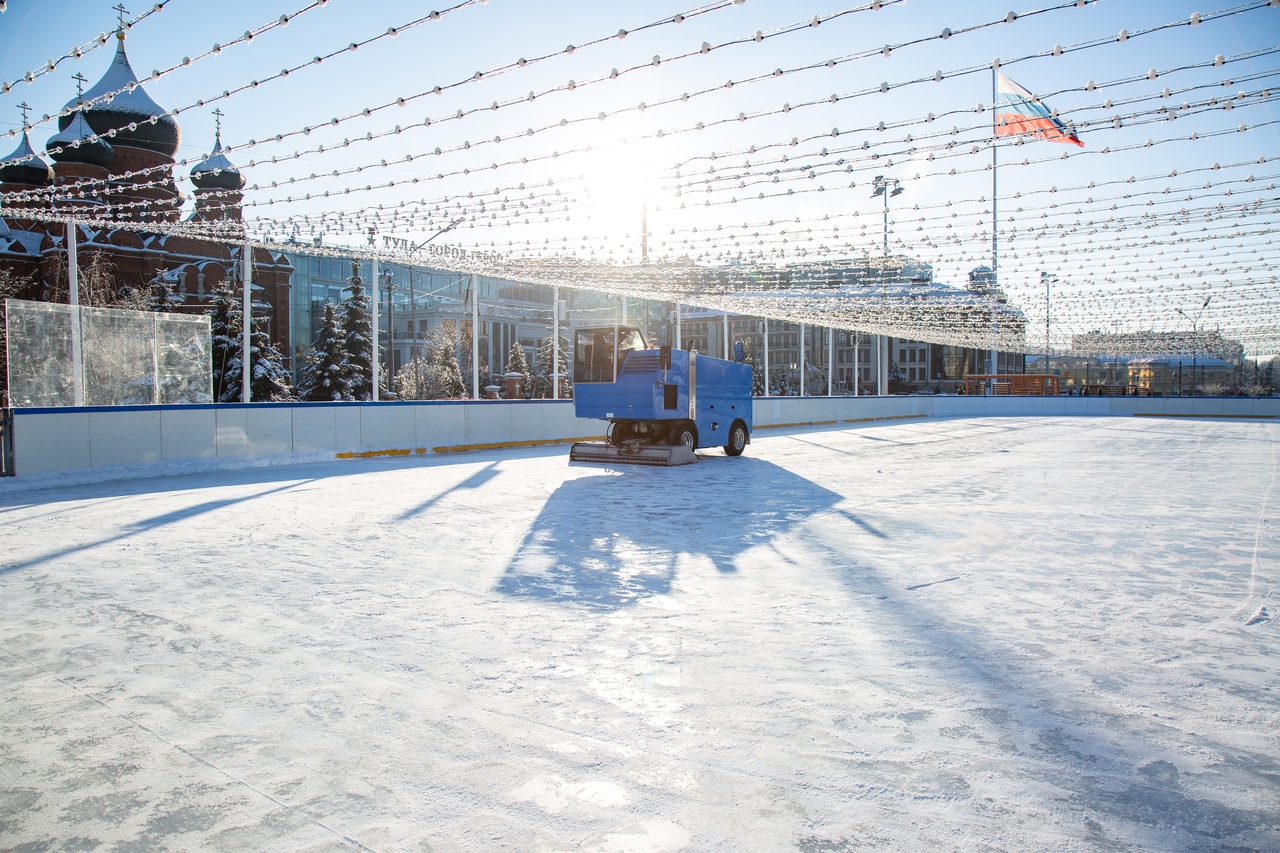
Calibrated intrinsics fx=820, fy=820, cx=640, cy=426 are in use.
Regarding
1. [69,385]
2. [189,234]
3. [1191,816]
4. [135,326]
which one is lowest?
[1191,816]

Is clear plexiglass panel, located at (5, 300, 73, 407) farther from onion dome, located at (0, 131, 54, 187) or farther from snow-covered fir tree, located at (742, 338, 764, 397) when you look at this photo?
snow-covered fir tree, located at (742, 338, 764, 397)

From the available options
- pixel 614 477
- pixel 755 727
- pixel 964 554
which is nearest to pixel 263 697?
pixel 755 727

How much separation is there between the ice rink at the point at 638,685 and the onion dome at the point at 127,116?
38.0m

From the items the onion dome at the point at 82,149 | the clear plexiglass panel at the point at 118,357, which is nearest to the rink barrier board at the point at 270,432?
the clear plexiglass panel at the point at 118,357

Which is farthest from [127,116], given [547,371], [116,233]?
[547,371]

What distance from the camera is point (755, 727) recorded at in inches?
134

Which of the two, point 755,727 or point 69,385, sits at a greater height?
point 69,385

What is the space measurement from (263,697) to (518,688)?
3.78 feet

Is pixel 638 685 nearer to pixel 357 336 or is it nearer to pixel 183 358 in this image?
pixel 183 358

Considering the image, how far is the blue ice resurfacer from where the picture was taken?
15.0 meters

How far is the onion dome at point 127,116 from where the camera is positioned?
37500mm

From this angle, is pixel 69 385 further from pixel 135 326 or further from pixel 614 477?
pixel 614 477

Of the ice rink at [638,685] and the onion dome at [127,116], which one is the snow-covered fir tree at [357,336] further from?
the ice rink at [638,685]

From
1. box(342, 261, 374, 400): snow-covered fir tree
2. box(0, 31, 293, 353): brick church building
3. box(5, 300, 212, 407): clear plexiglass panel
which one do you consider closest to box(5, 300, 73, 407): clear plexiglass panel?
box(5, 300, 212, 407): clear plexiglass panel
